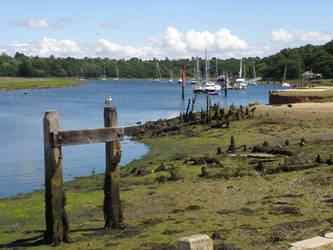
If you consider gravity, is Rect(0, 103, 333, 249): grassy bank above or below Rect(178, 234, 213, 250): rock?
below

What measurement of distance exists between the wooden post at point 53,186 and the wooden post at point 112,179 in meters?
1.26

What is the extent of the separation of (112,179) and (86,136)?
1.55 m

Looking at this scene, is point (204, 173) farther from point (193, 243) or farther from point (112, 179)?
point (193, 243)

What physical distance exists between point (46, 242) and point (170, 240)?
3029mm

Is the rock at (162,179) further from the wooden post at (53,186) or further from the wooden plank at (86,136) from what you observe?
the wooden post at (53,186)

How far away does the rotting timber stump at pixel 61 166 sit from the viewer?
1051 centimetres

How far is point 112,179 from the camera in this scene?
11828 mm

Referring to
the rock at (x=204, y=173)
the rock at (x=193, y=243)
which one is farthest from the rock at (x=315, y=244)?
the rock at (x=204, y=173)

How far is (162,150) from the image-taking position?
27.6m

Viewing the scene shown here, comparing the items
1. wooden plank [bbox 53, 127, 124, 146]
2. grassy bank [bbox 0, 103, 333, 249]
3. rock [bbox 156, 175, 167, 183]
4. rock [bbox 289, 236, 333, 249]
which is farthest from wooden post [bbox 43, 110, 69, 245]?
rock [bbox 156, 175, 167, 183]

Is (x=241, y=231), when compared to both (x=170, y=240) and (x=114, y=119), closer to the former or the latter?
(x=170, y=240)

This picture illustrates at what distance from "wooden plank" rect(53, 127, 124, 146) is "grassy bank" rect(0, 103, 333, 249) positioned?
2.33m

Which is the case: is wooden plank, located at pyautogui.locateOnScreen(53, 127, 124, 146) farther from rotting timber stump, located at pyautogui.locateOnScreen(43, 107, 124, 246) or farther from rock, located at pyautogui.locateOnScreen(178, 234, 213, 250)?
rock, located at pyautogui.locateOnScreen(178, 234, 213, 250)

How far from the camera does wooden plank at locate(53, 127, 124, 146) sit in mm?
10508
